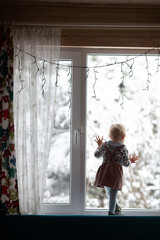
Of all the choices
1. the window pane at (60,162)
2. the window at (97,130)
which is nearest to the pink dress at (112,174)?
the window at (97,130)

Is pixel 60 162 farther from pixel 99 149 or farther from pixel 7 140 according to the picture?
pixel 7 140

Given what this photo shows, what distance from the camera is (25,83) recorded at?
2809 millimetres

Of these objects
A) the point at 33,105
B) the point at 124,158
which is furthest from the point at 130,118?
the point at 33,105

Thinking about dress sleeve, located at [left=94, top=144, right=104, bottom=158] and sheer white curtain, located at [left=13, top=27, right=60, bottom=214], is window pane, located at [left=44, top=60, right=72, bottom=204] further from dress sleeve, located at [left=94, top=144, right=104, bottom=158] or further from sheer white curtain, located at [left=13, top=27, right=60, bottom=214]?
dress sleeve, located at [left=94, top=144, right=104, bottom=158]

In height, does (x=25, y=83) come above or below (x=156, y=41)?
below

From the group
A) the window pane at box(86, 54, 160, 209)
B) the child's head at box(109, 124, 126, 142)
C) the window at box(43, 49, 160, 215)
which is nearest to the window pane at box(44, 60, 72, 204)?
the window at box(43, 49, 160, 215)

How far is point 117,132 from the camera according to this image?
110 inches

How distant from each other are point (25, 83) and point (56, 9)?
2.69 ft

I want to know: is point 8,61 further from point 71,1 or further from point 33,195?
point 33,195

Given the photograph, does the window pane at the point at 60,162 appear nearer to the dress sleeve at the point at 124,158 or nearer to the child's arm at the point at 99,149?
the child's arm at the point at 99,149

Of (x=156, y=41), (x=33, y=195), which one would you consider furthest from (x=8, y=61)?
(x=156, y=41)
